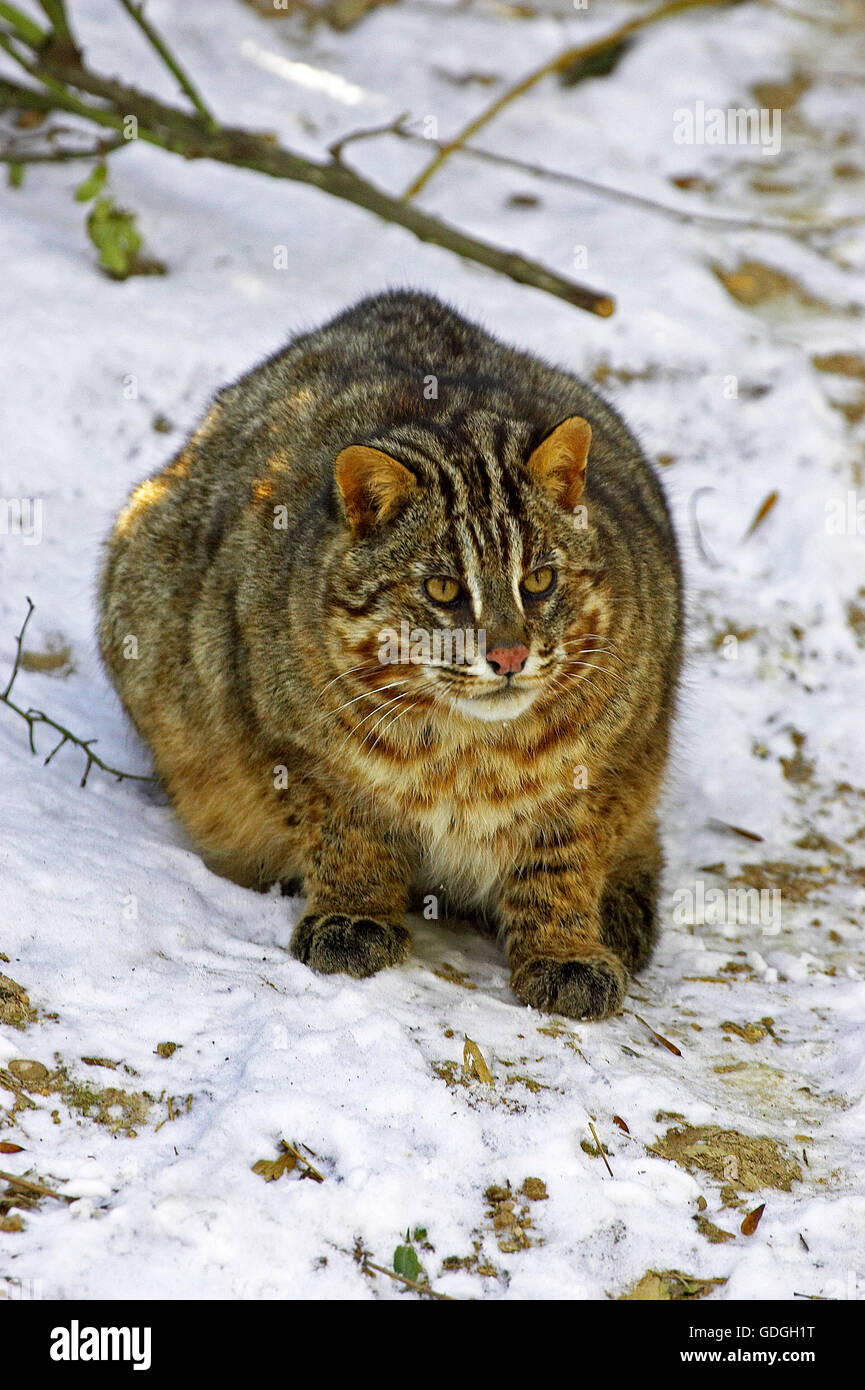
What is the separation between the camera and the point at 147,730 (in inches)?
219

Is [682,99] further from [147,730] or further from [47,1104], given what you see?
[47,1104]

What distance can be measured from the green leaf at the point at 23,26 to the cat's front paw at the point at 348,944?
5497 mm

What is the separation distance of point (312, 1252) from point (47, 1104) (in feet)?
2.68

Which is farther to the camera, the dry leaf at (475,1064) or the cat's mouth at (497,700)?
the cat's mouth at (497,700)

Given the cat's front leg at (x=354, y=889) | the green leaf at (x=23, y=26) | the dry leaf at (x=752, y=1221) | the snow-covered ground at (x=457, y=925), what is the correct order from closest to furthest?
the snow-covered ground at (x=457, y=925) → the dry leaf at (x=752, y=1221) → the cat's front leg at (x=354, y=889) → the green leaf at (x=23, y=26)

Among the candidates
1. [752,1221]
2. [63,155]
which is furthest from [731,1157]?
[63,155]

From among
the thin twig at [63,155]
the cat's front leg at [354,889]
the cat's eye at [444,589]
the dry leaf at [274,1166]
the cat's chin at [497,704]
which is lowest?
the dry leaf at [274,1166]

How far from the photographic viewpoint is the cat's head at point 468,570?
13.5 feet

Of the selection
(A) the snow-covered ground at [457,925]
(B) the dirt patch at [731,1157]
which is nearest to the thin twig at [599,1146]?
(A) the snow-covered ground at [457,925]

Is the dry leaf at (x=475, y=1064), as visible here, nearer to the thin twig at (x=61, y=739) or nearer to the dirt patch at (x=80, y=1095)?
the dirt patch at (x=80, y=1095)

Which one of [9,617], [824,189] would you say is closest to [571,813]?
[9,617]

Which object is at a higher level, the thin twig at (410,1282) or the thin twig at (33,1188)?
the thin twig at (33,1188)

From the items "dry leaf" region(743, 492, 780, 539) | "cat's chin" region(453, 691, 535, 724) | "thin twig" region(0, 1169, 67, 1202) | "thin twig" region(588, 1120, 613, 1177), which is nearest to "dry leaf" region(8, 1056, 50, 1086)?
"thin twig" region(0, 1169, 67, 1202)

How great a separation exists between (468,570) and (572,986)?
1.40 meters
